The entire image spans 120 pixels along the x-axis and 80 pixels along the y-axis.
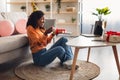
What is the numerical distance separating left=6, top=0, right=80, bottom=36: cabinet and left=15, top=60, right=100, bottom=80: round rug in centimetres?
351

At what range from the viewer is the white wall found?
6.08 m

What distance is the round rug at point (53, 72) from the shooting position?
2.41 m

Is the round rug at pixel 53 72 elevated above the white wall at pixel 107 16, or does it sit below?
below

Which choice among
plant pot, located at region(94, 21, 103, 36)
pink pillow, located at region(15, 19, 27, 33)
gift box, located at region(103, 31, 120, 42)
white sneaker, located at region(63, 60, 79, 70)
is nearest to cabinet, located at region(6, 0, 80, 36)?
pink pillow, located at region(15, 19, 27, 33)

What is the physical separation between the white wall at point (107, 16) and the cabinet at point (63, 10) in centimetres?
25

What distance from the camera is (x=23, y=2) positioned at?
6.48 meters

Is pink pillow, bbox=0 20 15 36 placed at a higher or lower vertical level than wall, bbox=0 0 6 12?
lower

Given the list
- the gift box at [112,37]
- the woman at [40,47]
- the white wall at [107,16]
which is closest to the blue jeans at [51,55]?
the woman at [40,47]

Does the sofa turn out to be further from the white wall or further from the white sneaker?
the white wall

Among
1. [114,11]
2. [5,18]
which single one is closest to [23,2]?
[114,11]

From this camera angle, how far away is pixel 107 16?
19.8ft

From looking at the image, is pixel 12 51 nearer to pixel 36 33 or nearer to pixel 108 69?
pixel 36 33

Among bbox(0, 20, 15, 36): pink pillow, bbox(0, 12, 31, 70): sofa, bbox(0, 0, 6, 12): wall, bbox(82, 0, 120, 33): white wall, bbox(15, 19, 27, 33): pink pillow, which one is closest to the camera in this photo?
bbox(0, 12, 31, 70): sofa

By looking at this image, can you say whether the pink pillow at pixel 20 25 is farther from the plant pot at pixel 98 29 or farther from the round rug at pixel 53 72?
the plant pot at pixel 98 29
